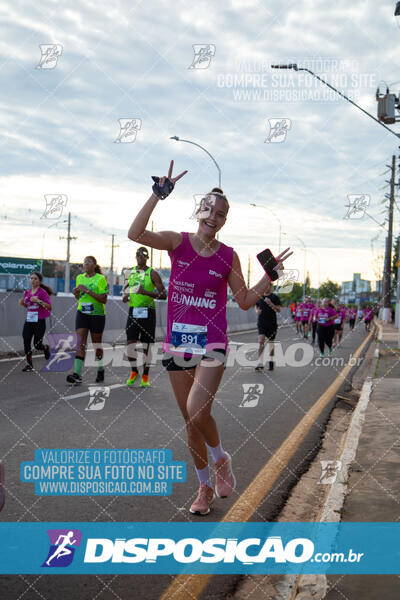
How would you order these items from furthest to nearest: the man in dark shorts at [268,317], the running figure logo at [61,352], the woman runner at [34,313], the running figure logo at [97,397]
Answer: the man in dark shorts at [268,317] → the running figure logo at [61,352] → the woman runner at [34,313] → the running figure logo at [97,397]

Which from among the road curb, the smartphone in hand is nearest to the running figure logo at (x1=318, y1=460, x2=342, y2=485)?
the road curb

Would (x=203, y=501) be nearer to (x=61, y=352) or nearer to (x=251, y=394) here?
(x=251, y=394)

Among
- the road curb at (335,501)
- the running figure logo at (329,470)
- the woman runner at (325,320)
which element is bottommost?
the running figure logo at (329,470)

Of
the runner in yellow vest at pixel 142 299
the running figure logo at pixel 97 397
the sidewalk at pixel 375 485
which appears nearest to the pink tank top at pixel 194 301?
the sidewalk at pixel 375 485

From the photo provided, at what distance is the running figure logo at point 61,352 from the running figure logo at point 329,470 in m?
6.92

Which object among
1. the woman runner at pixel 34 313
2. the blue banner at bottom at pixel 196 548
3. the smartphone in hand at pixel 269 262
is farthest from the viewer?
the woman runner at pixel 34 313

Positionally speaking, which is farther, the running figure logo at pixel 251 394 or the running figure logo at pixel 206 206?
the running figure logo at pixel 251 394

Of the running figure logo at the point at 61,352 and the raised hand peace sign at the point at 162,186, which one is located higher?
the raised hand peace sign at the point at 162,186

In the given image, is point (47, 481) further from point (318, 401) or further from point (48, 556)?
point (318, 401)

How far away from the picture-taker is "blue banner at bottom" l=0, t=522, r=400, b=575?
11.6 feet

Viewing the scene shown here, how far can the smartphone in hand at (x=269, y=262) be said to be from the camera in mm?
4246

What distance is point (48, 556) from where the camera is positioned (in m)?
3.63

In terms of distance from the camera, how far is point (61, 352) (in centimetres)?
1578

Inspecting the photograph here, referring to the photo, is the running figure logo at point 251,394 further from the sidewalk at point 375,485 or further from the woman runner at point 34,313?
the woman runner at point 34,313
